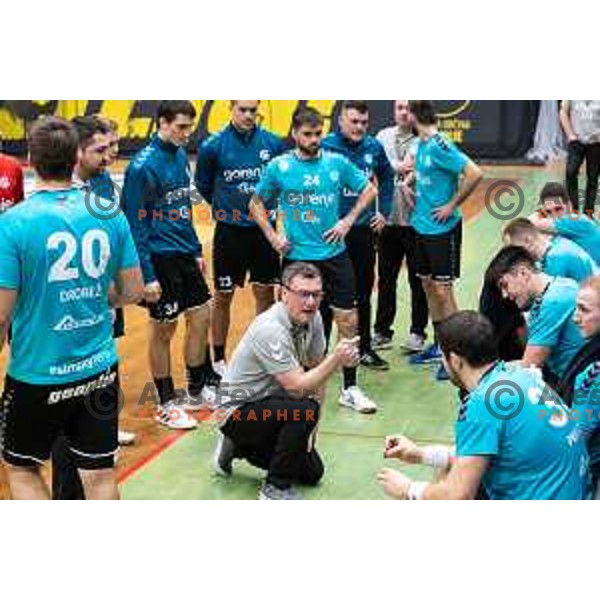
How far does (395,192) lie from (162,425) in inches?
108

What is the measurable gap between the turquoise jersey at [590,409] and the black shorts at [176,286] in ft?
9.94

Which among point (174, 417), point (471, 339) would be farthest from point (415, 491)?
point (174, 417)

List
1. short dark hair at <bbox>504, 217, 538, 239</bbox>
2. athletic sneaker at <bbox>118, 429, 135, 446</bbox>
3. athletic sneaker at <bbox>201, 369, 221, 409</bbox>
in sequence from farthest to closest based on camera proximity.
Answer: athletic sneaker at <bbox>201, 369, 221, 409</bbox> < athletic sneaker at <bbox>118, 429, 135, 446</bbox> < short dark hair at <bbox>504, 217, 538, 239</bbox>

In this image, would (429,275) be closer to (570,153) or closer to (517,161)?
(570,153)

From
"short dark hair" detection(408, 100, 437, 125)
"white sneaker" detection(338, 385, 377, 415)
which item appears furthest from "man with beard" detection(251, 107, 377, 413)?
"short dark hair" detection(408, 100, 437, 125)

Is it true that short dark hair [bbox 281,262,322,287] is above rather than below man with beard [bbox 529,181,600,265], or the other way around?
below

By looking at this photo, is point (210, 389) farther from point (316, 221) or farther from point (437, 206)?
point (437, 206)

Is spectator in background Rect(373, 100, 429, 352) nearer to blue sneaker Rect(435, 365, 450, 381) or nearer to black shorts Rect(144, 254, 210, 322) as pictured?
blue sneaker Rect(435, 365, 450, 381)

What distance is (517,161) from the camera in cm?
1658

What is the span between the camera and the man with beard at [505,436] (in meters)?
3.94

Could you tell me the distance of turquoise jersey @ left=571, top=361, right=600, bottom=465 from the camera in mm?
4496

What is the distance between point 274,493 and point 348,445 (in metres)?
1.00

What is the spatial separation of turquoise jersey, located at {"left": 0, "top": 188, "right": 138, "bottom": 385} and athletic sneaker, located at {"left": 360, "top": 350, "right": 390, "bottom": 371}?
11.7 feet

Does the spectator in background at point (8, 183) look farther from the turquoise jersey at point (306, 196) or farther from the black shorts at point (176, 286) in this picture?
the turquoise jersey at point (306, 196)
